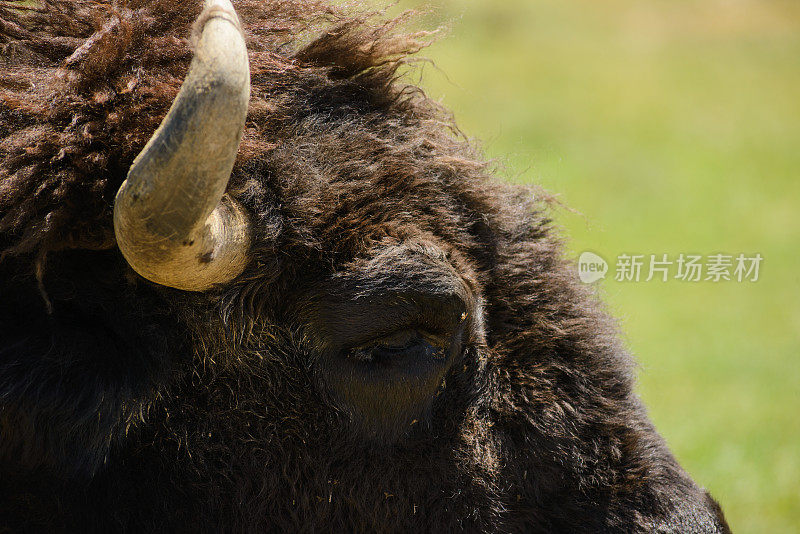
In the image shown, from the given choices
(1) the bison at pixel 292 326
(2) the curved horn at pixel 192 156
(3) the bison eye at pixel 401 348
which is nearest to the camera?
(2) the curved horn at pixel 192 156

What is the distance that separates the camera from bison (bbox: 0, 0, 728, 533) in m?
2.83

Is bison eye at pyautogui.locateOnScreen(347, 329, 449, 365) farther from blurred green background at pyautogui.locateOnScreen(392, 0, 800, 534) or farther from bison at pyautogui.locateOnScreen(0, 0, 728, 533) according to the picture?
blurred green background at pyautogui.locateOnScreen(392, 0, 800, 534)

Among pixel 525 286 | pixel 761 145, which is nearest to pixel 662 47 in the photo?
pixel 761 145

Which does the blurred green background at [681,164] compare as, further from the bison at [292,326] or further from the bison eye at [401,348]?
the bison eye at [401,348]

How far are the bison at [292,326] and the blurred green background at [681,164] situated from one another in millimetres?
995

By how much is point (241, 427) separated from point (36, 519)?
30.9 inches

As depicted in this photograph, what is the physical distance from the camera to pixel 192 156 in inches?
92.0

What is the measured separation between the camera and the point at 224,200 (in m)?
2.84

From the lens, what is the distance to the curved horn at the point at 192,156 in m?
2.32

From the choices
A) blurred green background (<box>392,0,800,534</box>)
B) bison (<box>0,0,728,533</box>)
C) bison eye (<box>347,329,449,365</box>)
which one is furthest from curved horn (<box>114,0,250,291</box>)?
blurred green background (<box>392,0,800,534</box>)

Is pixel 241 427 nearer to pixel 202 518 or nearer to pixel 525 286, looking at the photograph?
pixel 202 518

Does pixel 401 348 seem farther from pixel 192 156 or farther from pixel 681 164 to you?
pixel 681 164

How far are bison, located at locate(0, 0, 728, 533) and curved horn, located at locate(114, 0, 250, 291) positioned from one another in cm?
6

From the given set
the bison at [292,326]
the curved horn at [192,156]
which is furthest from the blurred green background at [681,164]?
the curved horn at [192,156]
